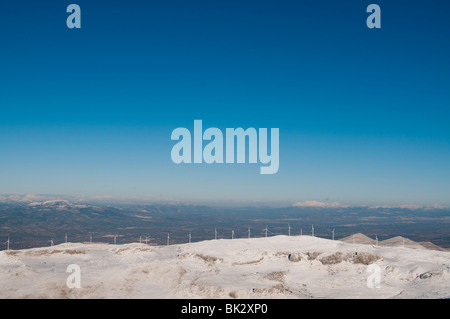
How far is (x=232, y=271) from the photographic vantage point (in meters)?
66.6

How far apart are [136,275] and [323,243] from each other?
146 feet

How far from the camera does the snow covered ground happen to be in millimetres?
51406

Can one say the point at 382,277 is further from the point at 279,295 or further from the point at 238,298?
the point at 238,298

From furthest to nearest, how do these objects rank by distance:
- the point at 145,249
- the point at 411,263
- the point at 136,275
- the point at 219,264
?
the point at 145,249
the point at 219,264
the point at 411,263
the point at 136,275

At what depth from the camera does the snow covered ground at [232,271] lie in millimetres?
51406
